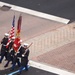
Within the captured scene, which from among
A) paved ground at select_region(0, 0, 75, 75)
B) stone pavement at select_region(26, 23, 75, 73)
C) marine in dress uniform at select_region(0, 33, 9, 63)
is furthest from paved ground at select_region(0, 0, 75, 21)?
marine in dress uniform at select_region(0, 33, 9, 63)

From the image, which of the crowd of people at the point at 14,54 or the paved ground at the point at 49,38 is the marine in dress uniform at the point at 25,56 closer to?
the crowd of people at the point at 14,54

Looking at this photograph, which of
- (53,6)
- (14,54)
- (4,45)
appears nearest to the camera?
(14,54)

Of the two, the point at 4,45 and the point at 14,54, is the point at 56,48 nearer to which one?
the point at 14,54

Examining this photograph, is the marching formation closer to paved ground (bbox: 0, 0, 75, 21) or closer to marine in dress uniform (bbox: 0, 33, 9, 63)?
marine in dress uniform (bbox: 0, 33, 9, 63)

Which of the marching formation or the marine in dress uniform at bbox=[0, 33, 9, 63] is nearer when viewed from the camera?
the marching formation

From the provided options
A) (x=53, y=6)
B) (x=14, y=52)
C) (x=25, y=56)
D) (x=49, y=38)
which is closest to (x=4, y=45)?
(x=14, y=52)

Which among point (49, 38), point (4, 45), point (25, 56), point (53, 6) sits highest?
point (53, 6)

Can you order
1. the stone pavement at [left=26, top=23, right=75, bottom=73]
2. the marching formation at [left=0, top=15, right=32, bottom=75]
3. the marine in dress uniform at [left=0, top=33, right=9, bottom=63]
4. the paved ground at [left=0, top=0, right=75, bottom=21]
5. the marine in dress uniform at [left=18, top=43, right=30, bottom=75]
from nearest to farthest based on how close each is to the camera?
the marine in dress uniform at [left=18, top=43, right=30, bottom=75] → the marching formation at [left=0, top=15, right=32, bottom=75] → the marine in dress uniform at [left=0, top=33, right=9, bottom=63] → the stone pavement at [left=26, top=23, right=75, bottom=73] → the paved ground at [left=0, top=0, right=75, bottom=21]

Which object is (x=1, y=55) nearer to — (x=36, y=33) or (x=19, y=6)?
(x=36, y=33)

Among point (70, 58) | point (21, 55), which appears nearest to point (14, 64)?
point (21, 55)

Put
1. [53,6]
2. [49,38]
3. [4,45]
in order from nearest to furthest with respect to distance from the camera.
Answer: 1. [4,45]
2. [49,38]
3. [53,6]

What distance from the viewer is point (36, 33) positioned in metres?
20.2

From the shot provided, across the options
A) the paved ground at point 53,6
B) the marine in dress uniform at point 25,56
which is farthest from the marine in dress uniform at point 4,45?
the paved ground at point 53,6

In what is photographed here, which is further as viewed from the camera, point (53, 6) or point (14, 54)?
point (53, 6)
